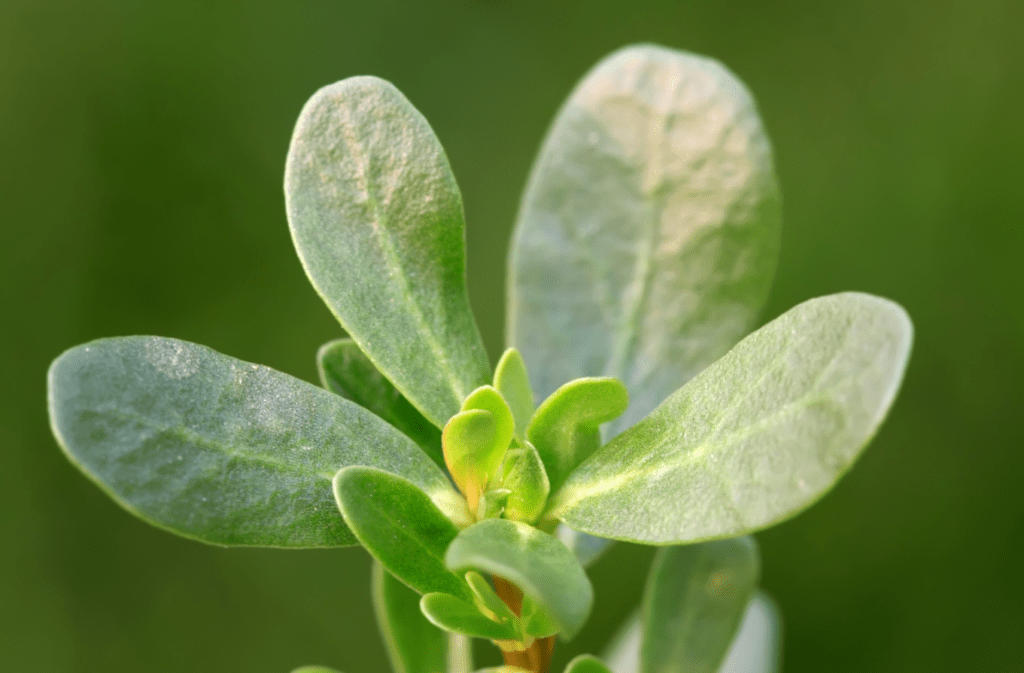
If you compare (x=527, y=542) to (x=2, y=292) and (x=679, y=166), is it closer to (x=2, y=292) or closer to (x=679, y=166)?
(x=679, y=166)

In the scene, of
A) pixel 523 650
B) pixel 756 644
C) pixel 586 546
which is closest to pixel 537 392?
pixel 586 546

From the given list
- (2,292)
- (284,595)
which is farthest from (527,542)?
(2,292)

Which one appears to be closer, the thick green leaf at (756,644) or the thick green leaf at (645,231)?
the thick green leaf at (645,231)

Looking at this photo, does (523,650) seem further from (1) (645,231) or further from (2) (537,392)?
(1) (645,231)

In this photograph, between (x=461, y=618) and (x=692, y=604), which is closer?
(x=461, y=618)

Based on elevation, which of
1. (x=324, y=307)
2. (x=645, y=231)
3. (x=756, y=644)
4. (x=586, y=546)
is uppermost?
(x=645, y=231)

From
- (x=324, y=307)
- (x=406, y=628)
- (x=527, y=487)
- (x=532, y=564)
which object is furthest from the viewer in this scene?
(x=324, y=307)

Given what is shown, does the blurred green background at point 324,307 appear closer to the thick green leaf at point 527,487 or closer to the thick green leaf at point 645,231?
the thick green leaf at point 645,231

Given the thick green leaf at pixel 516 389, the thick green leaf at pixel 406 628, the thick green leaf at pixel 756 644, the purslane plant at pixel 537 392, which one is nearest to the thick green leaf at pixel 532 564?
the purslane plant at pixel 537 392
